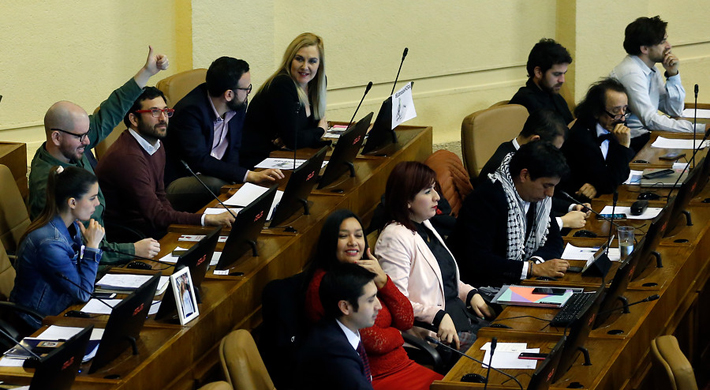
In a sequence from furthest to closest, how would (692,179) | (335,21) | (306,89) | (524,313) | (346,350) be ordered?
1. (335,21)
2. (306,89)
3. (692,179)
4. (524,313)
5. (346,350)

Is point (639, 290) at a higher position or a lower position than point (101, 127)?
lower

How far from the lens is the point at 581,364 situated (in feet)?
10.1

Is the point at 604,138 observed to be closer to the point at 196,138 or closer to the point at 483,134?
the point at 483,134

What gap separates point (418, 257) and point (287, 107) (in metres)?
1.46

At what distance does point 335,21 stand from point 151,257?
3.08 m

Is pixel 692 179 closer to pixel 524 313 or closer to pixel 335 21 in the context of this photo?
pixel 524 313

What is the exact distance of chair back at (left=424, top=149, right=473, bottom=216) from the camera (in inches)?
186

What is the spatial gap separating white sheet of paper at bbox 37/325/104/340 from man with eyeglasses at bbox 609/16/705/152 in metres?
3.72

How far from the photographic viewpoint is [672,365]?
279 centimetres

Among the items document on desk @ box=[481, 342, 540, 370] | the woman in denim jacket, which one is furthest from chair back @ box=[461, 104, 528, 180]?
the woman in denim jacket

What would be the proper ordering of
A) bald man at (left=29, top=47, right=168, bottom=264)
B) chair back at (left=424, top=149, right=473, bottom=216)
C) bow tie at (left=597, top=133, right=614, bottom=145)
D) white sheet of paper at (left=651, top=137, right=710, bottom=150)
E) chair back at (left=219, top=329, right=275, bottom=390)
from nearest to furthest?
chair back at (left=219, top=329, right=275, bottom=390) < bald man at (left=29, top=47, right=168, bottom=264) < chair back at (left=424, top=149, right=473, bottom=216) < bow tie at (left=597, top=133, right=614, bottom=145) < white sheet of paper at (left=651, top=137, right=710, bottom=150)

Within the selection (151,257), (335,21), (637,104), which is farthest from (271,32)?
(151,257)

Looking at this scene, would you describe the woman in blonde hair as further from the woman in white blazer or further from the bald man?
the woman in white blazer

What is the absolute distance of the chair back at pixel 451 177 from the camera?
15.5ft
